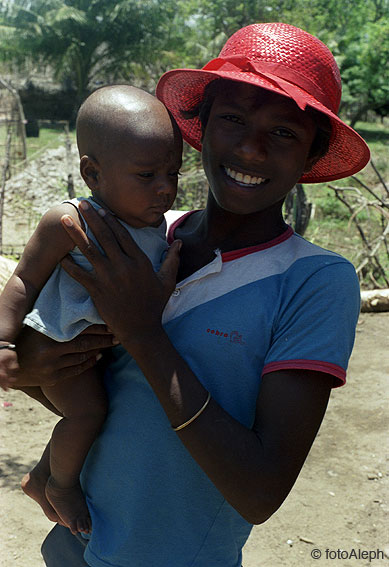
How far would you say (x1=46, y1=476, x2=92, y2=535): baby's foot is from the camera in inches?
61.7

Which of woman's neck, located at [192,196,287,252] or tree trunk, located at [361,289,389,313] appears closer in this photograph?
woman's neck, located at [192,196,287,252]

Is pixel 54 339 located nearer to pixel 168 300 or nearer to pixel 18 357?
pixel 18 357

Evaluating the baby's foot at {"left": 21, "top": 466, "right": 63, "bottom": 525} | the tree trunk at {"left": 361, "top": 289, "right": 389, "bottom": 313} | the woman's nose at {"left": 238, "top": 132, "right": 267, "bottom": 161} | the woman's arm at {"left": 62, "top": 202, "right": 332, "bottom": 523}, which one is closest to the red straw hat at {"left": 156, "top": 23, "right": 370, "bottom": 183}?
the woman's nose at {"left": 238, "top": 132, "right": 267, "bottom": 161}

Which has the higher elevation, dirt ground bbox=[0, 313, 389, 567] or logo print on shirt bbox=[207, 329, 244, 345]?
logo print on shirt bbox=[207, 329, 244, 345]

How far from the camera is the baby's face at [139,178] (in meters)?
1.55

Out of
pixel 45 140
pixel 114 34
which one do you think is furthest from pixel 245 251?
pixel 114 34

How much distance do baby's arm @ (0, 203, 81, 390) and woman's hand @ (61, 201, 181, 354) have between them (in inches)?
1.9

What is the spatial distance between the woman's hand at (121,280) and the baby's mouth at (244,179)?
0.24 m

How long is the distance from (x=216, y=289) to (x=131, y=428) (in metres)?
0.36

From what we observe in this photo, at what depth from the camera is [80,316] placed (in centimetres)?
147

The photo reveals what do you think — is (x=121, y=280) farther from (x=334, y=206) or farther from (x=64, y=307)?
(x=334, y=206)

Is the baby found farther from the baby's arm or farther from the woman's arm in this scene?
the woman's arm

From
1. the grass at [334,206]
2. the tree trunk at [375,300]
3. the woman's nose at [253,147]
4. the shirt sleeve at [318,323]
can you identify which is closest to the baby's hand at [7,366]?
the shirt sleeve at [318,323]

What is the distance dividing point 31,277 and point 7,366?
21 cm
